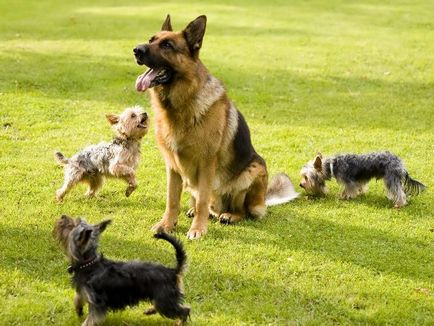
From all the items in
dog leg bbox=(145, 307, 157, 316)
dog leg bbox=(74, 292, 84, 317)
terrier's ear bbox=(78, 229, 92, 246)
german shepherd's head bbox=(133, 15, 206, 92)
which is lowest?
dog leg bbox=(145, 307, 157, 316)

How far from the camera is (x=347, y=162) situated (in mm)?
9891

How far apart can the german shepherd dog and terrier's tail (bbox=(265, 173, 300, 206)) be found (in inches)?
14.0

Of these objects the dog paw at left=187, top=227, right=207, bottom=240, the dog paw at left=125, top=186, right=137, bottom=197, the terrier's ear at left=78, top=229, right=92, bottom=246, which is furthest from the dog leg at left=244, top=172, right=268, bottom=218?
the terrier's ear at left=78, top=229, right=92, bottom=246

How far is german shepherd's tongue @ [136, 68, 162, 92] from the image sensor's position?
7625 mm

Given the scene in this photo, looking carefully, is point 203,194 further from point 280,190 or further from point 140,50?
point 140,50

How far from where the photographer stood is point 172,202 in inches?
328

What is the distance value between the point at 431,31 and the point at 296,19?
520cm

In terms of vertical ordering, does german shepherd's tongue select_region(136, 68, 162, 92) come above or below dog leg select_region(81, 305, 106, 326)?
above

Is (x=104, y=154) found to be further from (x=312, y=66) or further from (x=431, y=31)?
(x=431, y=31)

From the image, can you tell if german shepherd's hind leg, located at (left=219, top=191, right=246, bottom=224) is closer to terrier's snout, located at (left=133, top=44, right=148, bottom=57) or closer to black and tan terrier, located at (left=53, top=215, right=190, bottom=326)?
terrier's snout, located at (left=133, top=44, right=148, bottom=57)

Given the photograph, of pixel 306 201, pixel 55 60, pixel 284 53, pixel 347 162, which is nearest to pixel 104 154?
pixel 306 201

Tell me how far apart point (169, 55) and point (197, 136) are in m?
1.06

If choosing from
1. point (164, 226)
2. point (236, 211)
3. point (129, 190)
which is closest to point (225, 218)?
point (236, 211)

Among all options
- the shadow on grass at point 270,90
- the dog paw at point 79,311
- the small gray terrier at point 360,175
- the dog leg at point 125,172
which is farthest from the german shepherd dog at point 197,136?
the shadow on grass at point 270,90
